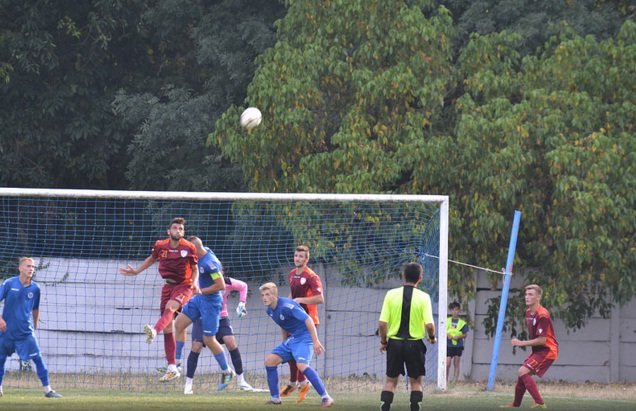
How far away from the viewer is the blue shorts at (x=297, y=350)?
12.2m

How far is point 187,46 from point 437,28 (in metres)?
7.16

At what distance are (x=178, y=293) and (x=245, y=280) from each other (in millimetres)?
4897

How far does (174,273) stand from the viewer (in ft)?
46.5

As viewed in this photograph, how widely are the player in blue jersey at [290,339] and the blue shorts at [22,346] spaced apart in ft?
9.04

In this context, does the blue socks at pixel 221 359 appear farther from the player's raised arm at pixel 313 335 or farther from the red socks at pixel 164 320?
the player's raised arm at pixel 313 335

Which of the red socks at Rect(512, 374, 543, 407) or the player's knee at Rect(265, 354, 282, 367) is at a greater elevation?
the player's knee at Rect(265, 354, 282, 367)

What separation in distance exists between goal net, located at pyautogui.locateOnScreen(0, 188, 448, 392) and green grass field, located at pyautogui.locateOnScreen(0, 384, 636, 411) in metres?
2.69

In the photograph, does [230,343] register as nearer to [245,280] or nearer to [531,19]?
[245,280]

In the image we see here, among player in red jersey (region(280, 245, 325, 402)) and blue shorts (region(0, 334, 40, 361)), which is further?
player in red jersey (region(280, 245, 325, 402))

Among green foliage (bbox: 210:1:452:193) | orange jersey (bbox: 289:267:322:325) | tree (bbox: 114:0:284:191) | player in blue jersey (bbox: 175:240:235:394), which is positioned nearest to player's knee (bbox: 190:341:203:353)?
player in blue jersey (bbox: 175:240:235:394)

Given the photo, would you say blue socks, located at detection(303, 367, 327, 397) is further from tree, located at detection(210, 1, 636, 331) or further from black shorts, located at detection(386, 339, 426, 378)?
tree, located at detection(210, 1, 636, 331)

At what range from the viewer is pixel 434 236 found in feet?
53.3

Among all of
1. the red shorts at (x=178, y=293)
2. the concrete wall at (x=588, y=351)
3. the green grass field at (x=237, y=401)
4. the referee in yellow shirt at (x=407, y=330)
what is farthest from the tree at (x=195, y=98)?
the referee in yellow shirt at (x=407, y=330)

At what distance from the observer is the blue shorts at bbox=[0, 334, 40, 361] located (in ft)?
42.4
